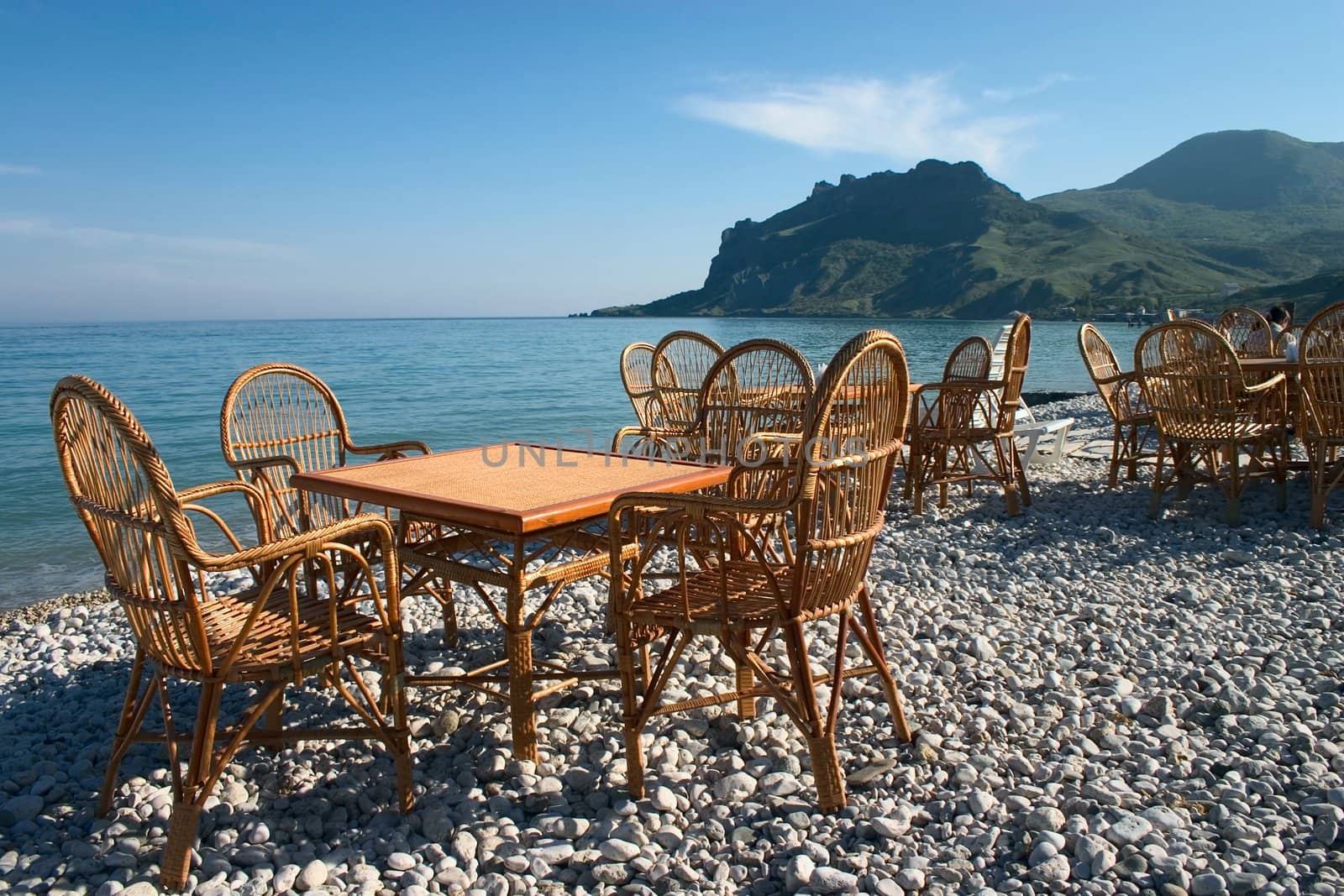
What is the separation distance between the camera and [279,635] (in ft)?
7.77

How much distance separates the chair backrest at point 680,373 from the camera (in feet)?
17.8

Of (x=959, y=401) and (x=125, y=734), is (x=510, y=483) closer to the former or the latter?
(x=125, y=734)

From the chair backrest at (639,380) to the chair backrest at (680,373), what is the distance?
72mm

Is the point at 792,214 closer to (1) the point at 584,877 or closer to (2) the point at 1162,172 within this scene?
(2) the point at 1162,172

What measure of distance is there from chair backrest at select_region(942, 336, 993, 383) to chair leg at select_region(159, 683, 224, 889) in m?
5.00

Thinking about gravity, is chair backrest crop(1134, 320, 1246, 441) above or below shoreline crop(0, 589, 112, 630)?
above

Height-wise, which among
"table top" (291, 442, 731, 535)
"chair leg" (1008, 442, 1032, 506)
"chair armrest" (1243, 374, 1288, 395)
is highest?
"chair armrest" (1243, 374, 1288, 395)

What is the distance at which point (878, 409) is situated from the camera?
2.44 m

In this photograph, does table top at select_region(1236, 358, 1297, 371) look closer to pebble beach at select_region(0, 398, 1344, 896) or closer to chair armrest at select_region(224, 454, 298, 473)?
→ pebble beach at select_region(0, 398, 1344, 896)

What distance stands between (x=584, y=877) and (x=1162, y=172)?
180605 mm

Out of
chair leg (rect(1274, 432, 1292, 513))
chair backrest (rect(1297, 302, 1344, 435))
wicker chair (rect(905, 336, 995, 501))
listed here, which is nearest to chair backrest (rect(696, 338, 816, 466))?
wicker chair (rect(905, 336, 995, 501))

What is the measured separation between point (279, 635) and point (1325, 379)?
5550 mm

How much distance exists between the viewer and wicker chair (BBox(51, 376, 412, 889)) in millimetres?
2021

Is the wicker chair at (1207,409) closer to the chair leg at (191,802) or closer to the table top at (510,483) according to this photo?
the table top at (510,483)
